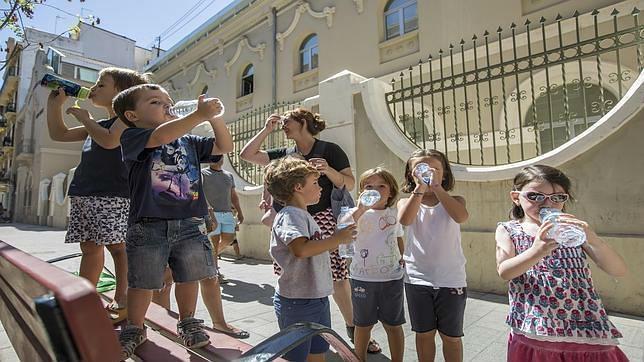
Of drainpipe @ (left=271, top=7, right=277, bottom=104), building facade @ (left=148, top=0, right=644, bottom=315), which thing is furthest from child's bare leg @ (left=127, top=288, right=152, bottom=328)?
drainpipe @ (left=271, top=7, right=277, bottom=104)

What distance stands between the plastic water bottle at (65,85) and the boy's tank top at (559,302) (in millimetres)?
2859

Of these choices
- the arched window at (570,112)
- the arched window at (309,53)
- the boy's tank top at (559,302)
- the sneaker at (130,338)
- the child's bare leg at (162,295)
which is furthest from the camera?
the arched window at (309,53)

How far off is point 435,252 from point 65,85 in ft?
8.90

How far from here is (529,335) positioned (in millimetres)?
1645

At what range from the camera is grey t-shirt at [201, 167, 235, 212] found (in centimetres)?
503

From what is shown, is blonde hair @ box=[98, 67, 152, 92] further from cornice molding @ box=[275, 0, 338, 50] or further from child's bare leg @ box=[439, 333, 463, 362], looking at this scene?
cornice molding @ box=[275, 0, 338, 50]

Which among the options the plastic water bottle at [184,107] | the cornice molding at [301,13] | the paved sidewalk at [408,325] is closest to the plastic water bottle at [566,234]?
the paved sidewalk at [408,325]

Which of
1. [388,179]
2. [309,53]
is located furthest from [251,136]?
[309,53]

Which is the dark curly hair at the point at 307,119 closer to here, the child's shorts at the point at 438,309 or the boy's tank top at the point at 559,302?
the child's shorts at the point at 438,309

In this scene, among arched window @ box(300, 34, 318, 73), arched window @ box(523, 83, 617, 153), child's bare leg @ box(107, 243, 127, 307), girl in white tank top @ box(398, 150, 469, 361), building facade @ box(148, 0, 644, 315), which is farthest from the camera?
arched window @ box(300, 34, 318, 73)

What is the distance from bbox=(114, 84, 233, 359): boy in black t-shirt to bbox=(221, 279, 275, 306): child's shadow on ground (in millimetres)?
2245

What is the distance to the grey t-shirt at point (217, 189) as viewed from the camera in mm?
5027

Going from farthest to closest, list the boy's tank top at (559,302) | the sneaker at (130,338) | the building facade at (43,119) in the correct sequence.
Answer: the building facade at (43,119), the sneaker at (130,338), the boy's tank top at (559,302)

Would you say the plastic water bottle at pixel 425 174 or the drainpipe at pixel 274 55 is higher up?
the drainpipe at pixel 274 55
